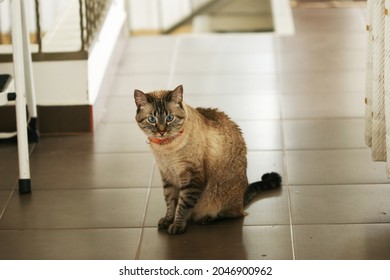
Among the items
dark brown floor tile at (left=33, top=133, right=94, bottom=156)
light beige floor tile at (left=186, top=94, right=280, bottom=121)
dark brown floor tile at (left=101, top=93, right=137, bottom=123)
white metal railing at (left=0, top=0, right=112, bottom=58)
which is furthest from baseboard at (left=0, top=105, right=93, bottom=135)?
light beige floor tile at (left=186, top=94, right=280, bottom=121)

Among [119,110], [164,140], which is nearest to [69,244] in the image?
[164,140]

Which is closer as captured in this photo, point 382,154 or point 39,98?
point 382,154

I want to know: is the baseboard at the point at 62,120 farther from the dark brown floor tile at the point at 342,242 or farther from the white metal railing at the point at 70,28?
the dark brown floor tile at the point at 342,242

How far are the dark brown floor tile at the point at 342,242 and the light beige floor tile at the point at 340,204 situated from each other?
0.06m

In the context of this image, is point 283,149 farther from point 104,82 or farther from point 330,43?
point 330,43

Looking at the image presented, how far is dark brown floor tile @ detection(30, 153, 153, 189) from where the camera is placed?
3.85 meters

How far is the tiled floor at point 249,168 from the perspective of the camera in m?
3.27

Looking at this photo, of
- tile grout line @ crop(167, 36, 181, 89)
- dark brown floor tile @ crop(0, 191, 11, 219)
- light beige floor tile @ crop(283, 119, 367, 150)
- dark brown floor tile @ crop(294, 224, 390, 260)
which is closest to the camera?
dark brown floor tile @ crop(294, 224, 390, 260)

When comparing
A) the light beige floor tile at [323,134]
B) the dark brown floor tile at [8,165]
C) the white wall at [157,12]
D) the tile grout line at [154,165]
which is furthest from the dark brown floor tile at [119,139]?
the white wall at [157,12]

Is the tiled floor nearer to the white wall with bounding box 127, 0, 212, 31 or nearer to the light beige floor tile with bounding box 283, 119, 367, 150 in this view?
the light beige floor tile with bounding box 283, 119, 367, 150

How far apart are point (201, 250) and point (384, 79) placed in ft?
2.99

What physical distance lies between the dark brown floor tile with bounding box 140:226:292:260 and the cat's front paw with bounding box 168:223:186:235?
0.06 feet

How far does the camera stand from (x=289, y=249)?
3.20 metres
